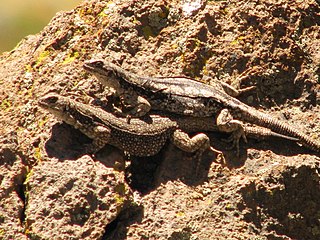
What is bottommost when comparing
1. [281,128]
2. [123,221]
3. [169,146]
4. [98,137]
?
[123,221]

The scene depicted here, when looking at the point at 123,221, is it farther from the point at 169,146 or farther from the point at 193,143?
the point at 193,143

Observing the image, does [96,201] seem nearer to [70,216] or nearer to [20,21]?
[70,216]

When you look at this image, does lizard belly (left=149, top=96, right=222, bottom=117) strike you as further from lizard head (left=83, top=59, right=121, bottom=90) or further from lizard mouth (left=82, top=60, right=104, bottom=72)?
lizard mouth (left=82, top=60, right=104, bottom=72)

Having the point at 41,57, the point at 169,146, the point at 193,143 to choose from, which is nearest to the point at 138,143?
the point at 169,146

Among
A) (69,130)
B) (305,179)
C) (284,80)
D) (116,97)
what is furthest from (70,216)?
(284,80)

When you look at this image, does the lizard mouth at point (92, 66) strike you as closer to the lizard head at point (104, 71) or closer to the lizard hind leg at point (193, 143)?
the lizard head at point (104, 71)

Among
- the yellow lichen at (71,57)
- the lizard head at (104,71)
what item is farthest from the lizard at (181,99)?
the yellow lichen at (71,57)

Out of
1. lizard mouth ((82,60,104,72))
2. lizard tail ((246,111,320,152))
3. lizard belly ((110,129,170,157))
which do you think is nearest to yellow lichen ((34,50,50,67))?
lizard mouth ((82,60,104,72))
